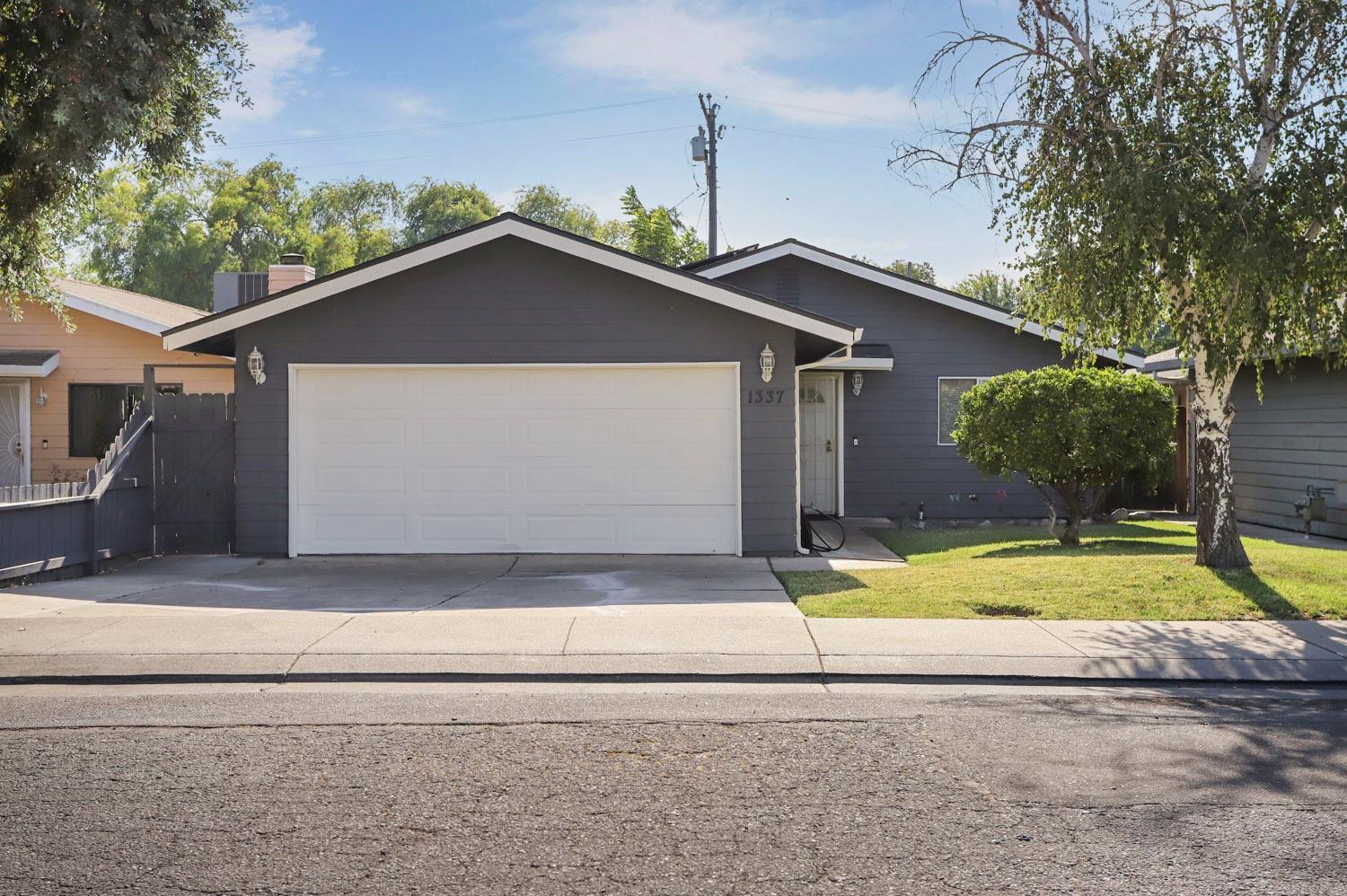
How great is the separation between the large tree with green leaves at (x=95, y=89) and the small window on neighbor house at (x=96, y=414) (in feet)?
25.8

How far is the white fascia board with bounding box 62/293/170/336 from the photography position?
730 inches

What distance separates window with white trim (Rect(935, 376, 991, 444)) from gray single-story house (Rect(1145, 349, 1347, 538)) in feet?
11.0

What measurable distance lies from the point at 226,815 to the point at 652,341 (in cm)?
933

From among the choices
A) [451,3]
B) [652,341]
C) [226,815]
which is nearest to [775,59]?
[451,3]

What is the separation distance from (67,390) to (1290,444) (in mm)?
19292

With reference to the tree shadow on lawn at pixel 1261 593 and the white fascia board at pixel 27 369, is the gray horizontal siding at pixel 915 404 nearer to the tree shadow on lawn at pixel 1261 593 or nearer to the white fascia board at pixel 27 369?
the tree shadow on lawn at pixel 1261 593

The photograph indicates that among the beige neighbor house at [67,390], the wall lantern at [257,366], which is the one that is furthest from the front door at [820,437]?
the beige neighbor house at [67,390]

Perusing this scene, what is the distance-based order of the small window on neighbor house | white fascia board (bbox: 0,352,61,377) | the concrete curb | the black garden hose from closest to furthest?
the concrete curb
the black garden hose
white fascia board (bbox: 0,352,61,377)
the small window on neighbor house

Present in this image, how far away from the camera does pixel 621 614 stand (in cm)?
985

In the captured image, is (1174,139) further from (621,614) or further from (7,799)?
(7,799)

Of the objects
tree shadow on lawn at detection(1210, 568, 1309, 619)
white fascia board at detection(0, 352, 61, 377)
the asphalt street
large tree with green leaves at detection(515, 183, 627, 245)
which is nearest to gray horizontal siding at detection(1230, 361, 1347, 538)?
tree shadow on lawn at detection(1210, 568, 1309, 619)

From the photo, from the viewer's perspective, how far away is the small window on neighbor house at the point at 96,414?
19234 mm

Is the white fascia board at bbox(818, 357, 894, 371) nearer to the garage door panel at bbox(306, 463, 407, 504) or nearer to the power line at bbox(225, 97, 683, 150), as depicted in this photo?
the garage door panel at bbox(306, 463, 407, 504)

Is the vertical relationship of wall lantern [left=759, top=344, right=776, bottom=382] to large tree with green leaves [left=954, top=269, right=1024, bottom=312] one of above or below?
below
